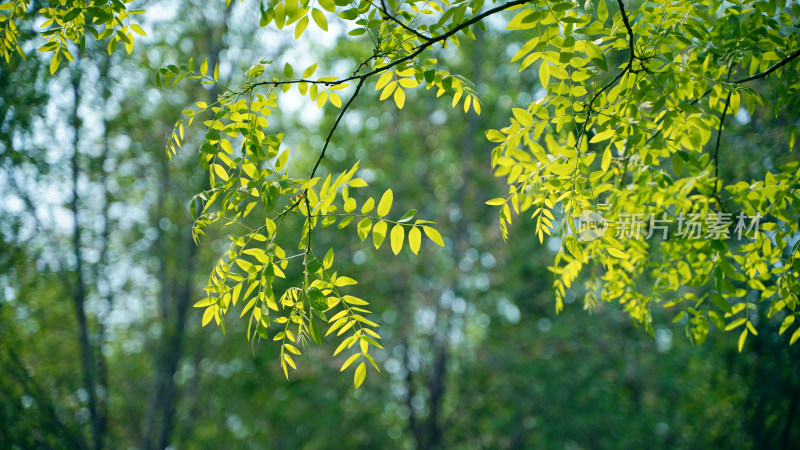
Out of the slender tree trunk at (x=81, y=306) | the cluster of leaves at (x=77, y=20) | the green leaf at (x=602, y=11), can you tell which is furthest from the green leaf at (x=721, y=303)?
the slender tree trunk at (x=81, y=306)

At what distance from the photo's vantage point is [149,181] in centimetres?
673

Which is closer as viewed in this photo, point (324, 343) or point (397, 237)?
point (397, 237)

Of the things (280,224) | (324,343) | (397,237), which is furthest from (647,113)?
(324,343)

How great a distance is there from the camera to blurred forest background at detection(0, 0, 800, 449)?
210 inches

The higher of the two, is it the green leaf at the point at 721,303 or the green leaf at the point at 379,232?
the green leaf at the point at 379,232

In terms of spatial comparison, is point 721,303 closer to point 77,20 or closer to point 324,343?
point 77,20

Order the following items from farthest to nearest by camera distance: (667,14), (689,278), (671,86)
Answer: (689,278), (667,14), (671,86)

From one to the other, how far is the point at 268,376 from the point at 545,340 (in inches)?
177

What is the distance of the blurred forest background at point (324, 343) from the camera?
5.34m

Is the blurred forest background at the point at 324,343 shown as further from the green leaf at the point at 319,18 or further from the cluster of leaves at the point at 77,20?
the green leaf at the point at 319,18

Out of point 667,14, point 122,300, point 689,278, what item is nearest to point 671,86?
point 667,14

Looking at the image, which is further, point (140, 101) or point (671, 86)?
point (140, 101)

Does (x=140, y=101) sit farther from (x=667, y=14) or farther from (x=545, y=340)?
(x=545, y=340)

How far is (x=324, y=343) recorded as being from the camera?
8.35 meters
